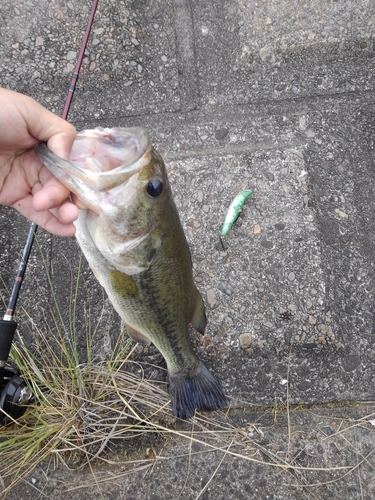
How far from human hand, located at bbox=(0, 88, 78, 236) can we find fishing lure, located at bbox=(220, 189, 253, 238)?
1056 mm

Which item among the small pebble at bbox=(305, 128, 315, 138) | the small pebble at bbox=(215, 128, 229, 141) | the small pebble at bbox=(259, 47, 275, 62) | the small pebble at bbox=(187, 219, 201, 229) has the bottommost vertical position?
the small pebble at bbox=(187, 219, 201, 229)

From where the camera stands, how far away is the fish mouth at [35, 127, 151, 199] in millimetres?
1643

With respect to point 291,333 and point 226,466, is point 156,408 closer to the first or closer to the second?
point 226,466

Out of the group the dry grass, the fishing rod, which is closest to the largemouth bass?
the dry grass

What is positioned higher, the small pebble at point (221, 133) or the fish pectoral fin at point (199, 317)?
the small pebble at point (221, 133)

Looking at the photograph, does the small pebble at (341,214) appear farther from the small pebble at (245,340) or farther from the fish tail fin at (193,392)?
the fish tail fin at (193,392)

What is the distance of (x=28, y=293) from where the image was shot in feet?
8.73

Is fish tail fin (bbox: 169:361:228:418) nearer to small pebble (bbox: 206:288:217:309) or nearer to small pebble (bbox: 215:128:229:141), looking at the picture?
small pebble (bbox: 206:288:217:309)

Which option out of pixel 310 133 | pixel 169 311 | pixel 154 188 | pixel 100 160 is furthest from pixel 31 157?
pixel 310 133

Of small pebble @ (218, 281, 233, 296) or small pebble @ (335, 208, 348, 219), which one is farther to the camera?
small pebble @ (335, 208, 348, 219)

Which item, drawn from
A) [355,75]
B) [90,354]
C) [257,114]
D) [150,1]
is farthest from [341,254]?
[150,1]

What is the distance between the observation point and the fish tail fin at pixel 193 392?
7.68ft

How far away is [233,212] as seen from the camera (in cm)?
263

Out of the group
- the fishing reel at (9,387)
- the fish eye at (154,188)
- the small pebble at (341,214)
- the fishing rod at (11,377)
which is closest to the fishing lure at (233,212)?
the small pebble at (341,214)
